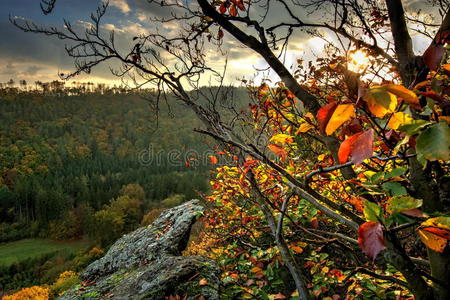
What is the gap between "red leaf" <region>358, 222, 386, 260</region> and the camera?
726mm

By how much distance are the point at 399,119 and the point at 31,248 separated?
81293mm

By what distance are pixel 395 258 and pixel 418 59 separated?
0.97 metres

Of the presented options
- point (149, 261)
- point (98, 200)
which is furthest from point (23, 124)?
point (149, 261)

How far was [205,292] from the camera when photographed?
9.68 feet

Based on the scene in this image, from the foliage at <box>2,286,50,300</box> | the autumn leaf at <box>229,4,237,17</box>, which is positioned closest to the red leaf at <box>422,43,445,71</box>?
the autumn leaf at <box>229,4,237,17</box>

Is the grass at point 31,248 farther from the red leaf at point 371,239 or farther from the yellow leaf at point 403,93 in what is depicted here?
the yellow leaf at point 403,93

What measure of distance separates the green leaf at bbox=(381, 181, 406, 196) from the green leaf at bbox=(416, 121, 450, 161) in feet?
1.65

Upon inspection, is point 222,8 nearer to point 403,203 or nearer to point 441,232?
point 403,203

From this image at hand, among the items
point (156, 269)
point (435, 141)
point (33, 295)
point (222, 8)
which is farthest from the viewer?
point (33, 295)

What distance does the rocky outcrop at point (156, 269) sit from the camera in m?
3.03

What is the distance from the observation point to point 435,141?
609 mm

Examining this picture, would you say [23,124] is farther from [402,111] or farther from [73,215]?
[402,111]

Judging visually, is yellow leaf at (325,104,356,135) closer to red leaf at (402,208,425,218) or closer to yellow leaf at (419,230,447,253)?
red leaf at (402,208,425,218)

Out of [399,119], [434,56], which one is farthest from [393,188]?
[434,56]
